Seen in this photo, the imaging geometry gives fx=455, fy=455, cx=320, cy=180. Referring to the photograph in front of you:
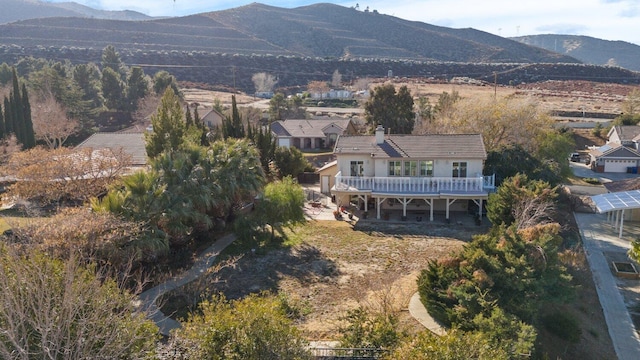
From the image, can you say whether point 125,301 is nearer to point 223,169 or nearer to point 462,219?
point 223,169

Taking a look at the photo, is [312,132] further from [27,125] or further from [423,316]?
[423,316]

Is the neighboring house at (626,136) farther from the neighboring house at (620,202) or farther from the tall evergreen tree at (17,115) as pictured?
the tall evergreen tree at (17,115)

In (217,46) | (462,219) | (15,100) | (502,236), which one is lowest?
(462,219)

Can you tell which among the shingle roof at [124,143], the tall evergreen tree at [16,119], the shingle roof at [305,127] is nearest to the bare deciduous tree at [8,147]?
the tall evergreen tree at [16,119]

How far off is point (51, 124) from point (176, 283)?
110 ft

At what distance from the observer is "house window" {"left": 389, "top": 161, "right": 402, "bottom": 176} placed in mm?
26750

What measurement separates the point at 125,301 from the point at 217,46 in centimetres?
14708

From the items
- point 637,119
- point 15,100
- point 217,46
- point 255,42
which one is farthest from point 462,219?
point 255,42

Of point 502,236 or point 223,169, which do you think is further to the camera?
point 223,169

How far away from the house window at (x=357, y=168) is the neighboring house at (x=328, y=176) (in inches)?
146

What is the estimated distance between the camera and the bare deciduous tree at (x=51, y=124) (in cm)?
4222

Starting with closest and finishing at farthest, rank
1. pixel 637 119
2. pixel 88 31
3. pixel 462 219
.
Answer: pixel 462 219
pixel 637 119
pixel 88 31

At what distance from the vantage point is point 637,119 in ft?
193

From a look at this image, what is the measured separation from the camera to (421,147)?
26.8m
